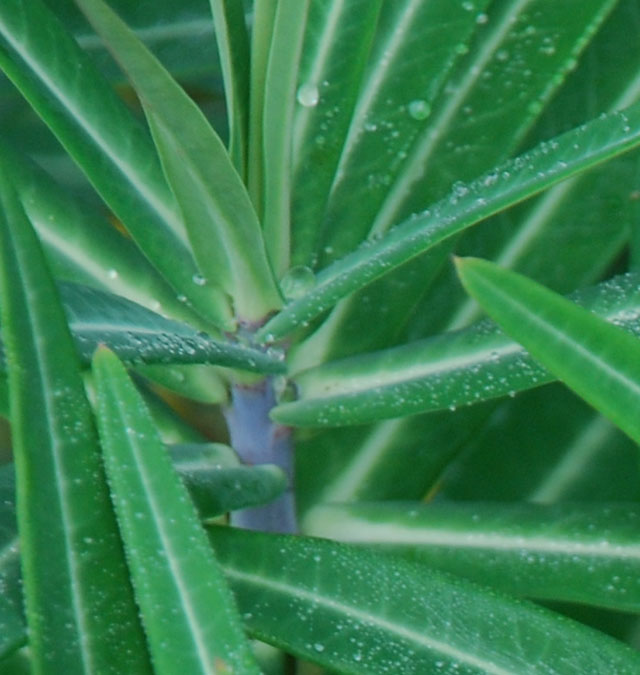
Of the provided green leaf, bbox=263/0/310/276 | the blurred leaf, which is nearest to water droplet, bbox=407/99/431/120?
green leaf, bbox=263/0/310/276


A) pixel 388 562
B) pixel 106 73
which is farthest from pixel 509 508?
pixel 106 73

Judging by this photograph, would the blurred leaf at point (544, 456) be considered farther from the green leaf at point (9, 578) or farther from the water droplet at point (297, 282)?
the green leaf at point (9, 578)

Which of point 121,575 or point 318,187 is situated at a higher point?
point 318,187

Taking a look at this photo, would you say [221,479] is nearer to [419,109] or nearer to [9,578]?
[9,578]

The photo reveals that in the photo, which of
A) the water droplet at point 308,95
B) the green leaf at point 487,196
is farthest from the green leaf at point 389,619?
the water droplet at point 308,95

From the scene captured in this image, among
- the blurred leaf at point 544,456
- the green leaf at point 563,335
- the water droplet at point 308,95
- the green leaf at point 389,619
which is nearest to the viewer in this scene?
the green leaf at point 563,335

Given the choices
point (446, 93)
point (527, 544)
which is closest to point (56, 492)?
point (527, 544)

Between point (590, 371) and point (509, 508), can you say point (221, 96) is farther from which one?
point (590, 371)
